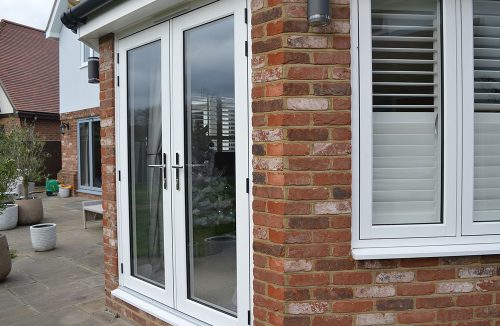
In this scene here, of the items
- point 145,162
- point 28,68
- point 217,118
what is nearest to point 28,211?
point 145,162

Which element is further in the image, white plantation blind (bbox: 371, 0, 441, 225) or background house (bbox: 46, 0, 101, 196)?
background house (bbox: 46, 0, 101, 196)

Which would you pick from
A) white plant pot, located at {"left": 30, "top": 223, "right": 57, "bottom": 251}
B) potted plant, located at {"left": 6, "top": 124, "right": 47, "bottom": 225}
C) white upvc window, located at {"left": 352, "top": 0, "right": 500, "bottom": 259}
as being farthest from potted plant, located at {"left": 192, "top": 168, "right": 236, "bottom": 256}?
potted plant, located at {"left": 6, "top": 124, "right": 47, "bottom": 225}

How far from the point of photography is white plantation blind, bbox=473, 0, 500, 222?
270 centimetres

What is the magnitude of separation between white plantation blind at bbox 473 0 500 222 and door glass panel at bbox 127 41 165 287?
7.72 ft

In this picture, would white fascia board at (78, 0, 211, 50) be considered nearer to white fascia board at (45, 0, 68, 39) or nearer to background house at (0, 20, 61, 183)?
white fascia board at (45, 0, 68, 39)

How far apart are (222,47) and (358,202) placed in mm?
1437

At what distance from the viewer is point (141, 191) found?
3805 millimetres

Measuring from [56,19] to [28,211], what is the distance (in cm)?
812

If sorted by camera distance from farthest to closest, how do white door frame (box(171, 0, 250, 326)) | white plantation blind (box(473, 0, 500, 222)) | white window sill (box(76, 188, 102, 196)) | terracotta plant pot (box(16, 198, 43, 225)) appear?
1. white window sill (box(76, 188, 102, 196))
2. terracotta plant pot (box(16, 198, 43, 225))
3. white door frame (box(171, 0, 250, 326))
4. white plantation blind (box(473, 0, 500, 222))

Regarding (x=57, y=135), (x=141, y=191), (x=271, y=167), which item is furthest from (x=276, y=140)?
(x=57, y=135)

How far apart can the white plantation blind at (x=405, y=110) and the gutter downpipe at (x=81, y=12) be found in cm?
223

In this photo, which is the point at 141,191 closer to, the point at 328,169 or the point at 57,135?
the point at 328,169

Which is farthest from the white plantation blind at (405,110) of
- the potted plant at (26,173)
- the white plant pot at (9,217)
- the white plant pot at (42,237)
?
the potted plant at (26,173)

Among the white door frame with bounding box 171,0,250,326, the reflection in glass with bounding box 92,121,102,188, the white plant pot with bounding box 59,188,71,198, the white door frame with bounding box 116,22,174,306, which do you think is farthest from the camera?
the white plant pot with bounding box 59,188,71,198
